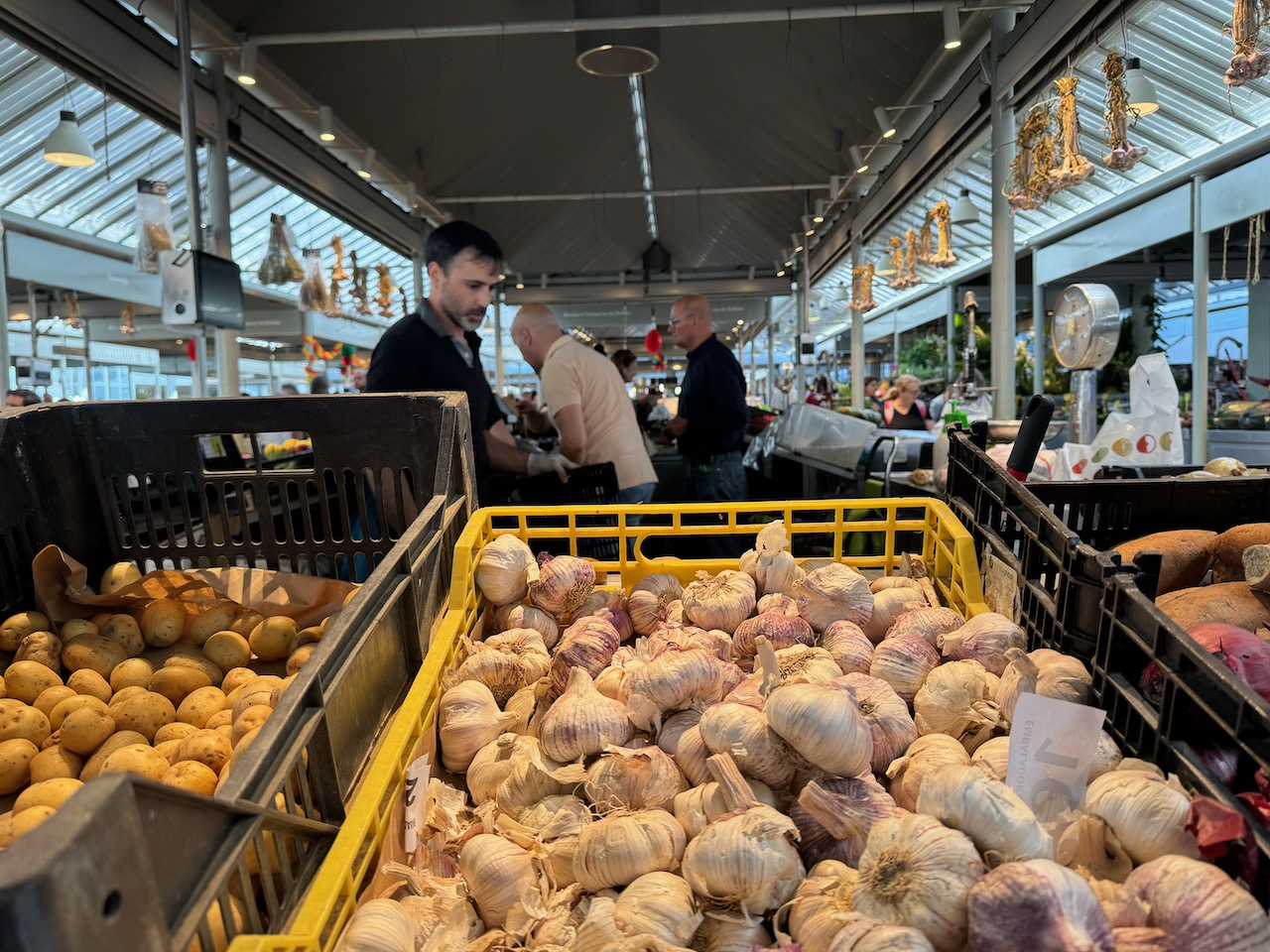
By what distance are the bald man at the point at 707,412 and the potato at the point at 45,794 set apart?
11.7ft

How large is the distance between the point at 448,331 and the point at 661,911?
2048mm

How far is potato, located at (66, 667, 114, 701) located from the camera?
129 cm

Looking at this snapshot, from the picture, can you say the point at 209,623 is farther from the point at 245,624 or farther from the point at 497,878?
Answer: the point at 497,878

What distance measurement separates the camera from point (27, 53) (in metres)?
5.75

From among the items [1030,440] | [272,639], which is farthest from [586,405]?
[272,639]

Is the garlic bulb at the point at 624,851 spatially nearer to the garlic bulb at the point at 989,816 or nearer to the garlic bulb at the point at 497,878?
A: the garlic bulb at the point at 497,878

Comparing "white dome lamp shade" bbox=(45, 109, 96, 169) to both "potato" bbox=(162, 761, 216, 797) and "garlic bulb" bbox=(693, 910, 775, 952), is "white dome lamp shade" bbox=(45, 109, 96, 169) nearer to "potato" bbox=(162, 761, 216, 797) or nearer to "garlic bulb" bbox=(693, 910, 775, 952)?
"potato" bbox=(162, 761, 216, 797)

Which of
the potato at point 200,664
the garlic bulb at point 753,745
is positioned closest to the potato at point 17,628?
the potato at point 200,664

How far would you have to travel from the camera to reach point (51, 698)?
1.25 metres

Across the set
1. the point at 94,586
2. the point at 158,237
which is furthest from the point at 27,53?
the point at 94,586

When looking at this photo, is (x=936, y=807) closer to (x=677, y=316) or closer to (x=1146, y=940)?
(x=1146, y=940)

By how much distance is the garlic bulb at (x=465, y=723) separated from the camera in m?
1.18

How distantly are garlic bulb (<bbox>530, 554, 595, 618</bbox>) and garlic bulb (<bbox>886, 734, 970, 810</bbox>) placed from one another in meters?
0.66

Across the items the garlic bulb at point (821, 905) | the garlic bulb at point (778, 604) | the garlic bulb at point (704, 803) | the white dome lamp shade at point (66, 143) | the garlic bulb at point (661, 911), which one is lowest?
the garlic bulb at point (661, 911)
